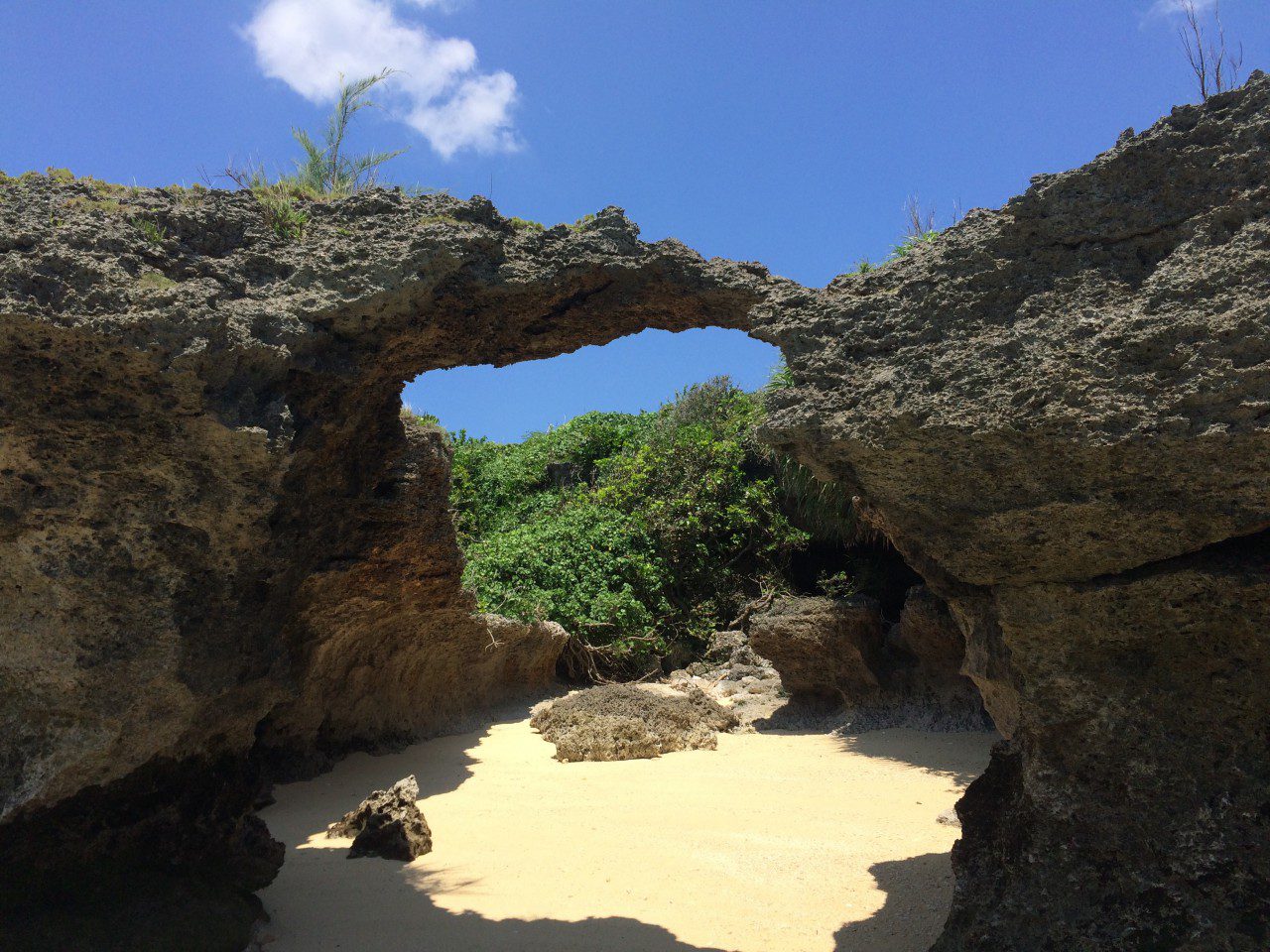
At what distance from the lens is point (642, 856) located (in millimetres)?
5508

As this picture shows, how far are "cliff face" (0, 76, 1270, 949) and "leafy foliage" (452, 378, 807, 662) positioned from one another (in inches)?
294

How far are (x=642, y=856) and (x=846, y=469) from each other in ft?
10.5

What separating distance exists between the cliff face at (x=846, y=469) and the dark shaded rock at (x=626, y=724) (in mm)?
4234

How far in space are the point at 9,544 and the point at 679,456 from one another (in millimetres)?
11908

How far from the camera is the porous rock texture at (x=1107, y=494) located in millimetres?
3008

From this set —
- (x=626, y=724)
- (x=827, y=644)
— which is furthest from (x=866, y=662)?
(x=626, y=724)

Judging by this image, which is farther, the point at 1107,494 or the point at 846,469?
the point at 846,469

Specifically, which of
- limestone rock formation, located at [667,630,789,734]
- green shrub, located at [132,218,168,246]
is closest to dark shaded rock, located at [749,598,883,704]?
limestone rock formation, located at [667,630,789,734]

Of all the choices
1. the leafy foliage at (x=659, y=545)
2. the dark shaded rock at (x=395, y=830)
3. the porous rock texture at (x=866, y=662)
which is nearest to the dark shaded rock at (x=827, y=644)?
the porous rock texture at (x=866, y=662)

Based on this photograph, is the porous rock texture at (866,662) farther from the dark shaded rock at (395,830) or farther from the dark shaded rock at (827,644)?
the dark shaded rock at (395,830)

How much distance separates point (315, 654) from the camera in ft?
23.7

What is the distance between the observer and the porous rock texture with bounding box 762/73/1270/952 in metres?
3.01

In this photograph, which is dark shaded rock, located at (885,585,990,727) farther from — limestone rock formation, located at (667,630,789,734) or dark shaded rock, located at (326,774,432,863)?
dark shaded rock, located at (326,774,432,863)

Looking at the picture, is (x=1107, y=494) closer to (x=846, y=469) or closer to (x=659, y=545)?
(x=846, y=469)
